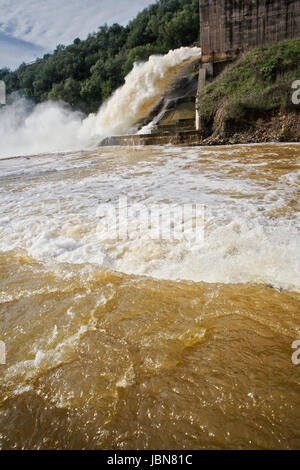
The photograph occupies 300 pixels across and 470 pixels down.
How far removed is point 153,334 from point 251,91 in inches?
389

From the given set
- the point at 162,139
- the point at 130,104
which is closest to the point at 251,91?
the point at 162,139

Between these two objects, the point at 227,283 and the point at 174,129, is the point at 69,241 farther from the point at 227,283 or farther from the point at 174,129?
the point at 174,129

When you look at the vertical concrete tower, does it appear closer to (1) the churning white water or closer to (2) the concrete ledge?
(1) the churning white water

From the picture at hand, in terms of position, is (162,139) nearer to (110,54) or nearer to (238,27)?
(238,27)

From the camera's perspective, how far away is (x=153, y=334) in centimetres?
128

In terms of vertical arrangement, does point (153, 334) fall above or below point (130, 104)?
below

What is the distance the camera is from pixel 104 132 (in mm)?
15414

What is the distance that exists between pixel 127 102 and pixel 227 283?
15938 mm

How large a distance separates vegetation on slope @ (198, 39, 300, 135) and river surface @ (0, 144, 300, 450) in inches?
270

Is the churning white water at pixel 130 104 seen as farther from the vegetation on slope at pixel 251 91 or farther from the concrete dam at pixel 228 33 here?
the vegetation on slope at pixel 251 91

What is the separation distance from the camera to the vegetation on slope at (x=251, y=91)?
8.28m

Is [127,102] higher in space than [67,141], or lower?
higher

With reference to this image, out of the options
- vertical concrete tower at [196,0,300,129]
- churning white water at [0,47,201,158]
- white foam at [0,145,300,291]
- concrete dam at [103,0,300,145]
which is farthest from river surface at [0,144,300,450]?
vertical concrete tower at [196,0,300,129]

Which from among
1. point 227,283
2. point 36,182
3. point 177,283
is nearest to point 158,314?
point 177,283
